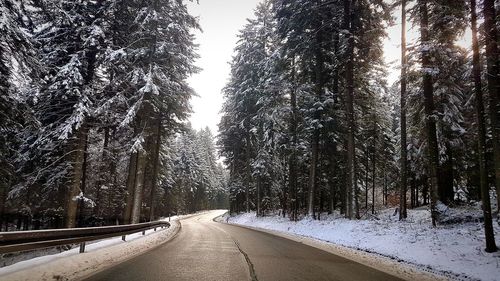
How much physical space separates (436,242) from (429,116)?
23.0ft

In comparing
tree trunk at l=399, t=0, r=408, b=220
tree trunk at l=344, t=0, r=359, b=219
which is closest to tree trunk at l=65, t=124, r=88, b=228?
tree trunk at l=344, t=0, r=359, b=219

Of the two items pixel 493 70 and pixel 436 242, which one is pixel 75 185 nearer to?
pixel 436 242

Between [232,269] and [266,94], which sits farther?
[266,94]

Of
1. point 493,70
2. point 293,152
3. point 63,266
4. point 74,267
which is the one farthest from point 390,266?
point 293,152

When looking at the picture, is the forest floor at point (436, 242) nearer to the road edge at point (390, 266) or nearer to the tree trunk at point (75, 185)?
the road edge at point (390, 266)

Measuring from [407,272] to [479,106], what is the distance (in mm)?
5913

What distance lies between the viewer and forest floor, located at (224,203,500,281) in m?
9.45

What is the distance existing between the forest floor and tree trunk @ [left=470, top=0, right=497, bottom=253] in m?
0.55

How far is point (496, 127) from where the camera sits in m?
11.3

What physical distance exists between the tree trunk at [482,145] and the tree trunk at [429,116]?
4.73 metres

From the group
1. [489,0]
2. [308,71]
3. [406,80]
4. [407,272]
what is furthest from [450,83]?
[407,272]

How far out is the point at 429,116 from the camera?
54.5ft

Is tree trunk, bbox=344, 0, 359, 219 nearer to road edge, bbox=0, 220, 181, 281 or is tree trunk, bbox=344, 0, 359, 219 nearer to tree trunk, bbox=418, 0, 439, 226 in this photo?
tree trunk, bbox=418, 0, 439, 226

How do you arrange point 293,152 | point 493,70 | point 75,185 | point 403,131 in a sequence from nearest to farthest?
point 493,70 → point 75,185 → point 403,131 → point 293,152
